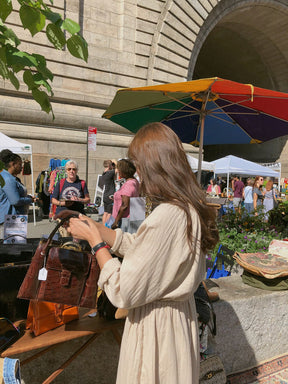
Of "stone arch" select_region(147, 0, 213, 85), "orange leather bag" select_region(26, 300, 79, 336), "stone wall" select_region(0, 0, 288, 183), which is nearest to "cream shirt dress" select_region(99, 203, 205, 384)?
"orange leather bag" select_region(26, 300, 79, 336)

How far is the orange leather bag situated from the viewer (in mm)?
2057

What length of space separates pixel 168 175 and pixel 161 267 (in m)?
→ 0.45

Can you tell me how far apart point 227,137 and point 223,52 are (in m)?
21.8

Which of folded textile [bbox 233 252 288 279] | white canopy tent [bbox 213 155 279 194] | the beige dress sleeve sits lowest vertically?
folded textile [bbox 233 252 288 279]

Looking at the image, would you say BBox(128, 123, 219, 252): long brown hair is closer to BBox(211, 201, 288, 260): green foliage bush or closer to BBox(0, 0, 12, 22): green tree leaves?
BBox(0, 0, 12, 22): green tree leaves

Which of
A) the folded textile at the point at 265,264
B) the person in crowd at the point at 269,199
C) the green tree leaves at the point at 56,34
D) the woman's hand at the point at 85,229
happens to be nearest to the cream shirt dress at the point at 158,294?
the woman's hand at the point at 85,229

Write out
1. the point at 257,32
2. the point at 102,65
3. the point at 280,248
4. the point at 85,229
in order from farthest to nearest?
the point at 257,32 < the point at 102,65 < the point at 280,248 < the point at 85,229

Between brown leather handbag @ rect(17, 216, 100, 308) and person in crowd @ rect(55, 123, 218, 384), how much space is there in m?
0.24

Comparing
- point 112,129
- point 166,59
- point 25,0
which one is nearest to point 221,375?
point 25,0

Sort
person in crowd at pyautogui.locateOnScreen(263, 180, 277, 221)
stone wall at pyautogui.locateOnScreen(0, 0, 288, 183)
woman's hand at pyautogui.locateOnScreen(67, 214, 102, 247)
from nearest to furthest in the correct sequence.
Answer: woman's hand at pyautogui.locateOnScreen(67, 214, 102, 247) < person in crowd at pyautogui.locateOnScreen(263, 180, 277, 221) < stone wall at pyautogui.locateOnScreen(0, 0, 288, 183)

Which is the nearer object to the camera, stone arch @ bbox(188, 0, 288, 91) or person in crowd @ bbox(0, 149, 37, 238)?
person in crowd @ bbox(0, 149, 37, 238)

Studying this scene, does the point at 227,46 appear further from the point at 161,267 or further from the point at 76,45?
the point at 161,267

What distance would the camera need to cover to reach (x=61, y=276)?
6.02ft

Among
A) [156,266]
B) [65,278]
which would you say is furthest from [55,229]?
[156,266]
